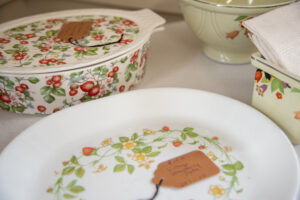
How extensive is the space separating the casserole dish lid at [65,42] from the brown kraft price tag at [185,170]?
21cm

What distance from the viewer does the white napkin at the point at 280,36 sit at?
0.48 metres

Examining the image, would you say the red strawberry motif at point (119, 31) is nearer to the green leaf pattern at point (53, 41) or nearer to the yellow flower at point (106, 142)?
the green leaf pattern at point (53, 41)

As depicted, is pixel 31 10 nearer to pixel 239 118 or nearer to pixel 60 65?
pixel 60 65

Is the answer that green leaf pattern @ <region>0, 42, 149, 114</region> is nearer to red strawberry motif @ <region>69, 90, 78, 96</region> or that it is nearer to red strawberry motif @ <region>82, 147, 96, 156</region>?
red strawberry motif @ <region>69, 90, 78, 96</region>

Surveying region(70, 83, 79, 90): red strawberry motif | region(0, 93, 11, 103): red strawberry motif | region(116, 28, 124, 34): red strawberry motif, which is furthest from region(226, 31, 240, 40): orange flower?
region(0, 93, 11, 103): red strawberry motif

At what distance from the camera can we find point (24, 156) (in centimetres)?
48

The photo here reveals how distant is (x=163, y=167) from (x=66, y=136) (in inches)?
6.6

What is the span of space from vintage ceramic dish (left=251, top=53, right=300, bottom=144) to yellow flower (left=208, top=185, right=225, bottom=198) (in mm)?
158

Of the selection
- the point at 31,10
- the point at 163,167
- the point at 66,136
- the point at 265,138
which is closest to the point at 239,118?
the point at 265,138

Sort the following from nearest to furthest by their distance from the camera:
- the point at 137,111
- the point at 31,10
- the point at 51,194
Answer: the point at 51,194
the point at 137,111
the point at 31,10

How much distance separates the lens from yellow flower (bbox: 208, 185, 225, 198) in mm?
443

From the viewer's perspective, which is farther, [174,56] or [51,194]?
[174,56]

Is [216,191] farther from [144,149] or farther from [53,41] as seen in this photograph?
[53,41]

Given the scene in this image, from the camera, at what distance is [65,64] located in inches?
21.5
